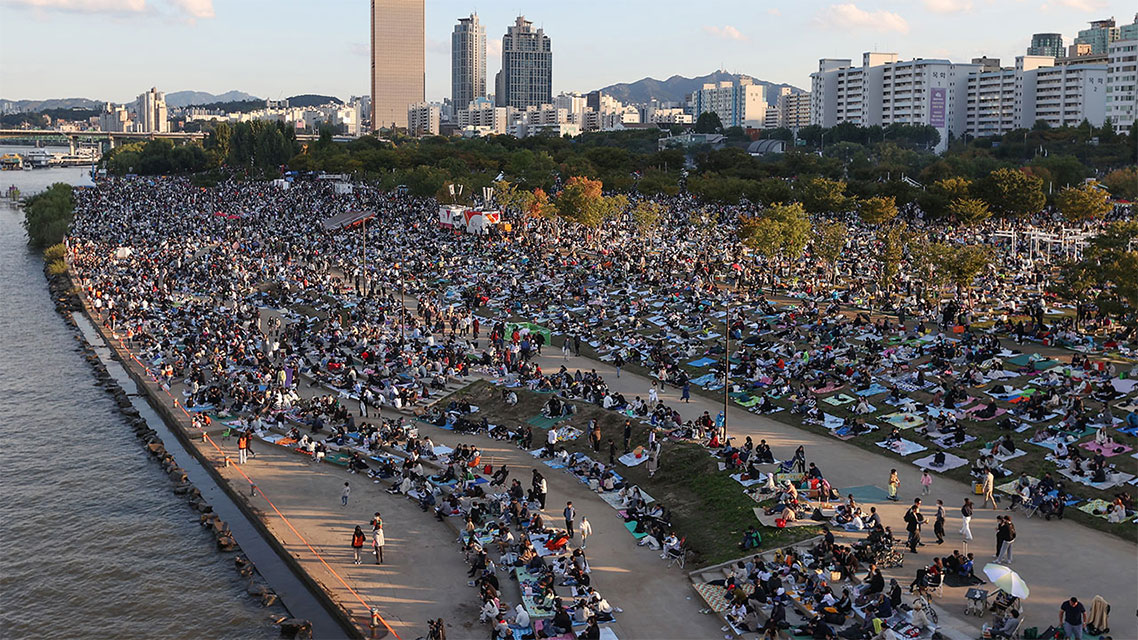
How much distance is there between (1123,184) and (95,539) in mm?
79087

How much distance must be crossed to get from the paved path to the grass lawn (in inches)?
39.3

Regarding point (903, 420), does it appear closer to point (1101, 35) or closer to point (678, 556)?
point (678, 556)

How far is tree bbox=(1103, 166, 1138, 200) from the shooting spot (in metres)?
75.8

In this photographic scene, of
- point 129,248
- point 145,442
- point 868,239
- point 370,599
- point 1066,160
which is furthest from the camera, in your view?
point 1066,160

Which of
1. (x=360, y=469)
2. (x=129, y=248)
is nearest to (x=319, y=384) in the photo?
(x=360, y=469)

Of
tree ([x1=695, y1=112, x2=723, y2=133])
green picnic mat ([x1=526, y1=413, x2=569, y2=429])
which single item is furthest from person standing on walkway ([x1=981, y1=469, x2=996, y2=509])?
tree ([x1=695, y1=112, x2=723, y2=133])

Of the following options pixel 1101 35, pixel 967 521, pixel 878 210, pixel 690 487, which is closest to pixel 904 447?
pixel 967 521

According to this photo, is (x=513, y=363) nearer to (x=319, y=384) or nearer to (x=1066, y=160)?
(x=319, y=384)

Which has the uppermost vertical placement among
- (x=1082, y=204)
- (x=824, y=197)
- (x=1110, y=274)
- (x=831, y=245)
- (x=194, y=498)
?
(x=824, y=197)

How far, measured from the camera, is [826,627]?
16.4 m

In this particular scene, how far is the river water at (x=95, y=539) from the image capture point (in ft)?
68.4

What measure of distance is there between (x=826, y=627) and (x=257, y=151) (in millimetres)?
129708

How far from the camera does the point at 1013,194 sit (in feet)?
206

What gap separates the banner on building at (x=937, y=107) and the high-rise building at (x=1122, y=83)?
22536 mm
